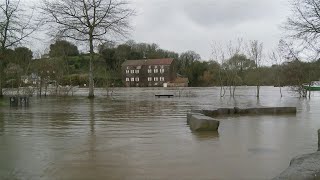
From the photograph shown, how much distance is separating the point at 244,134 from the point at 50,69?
2648cm

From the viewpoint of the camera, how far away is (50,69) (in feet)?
108

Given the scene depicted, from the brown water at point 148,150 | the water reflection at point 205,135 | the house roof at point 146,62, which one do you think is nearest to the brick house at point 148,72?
the house roof at point 146,62

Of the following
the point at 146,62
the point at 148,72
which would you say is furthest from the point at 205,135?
the point at 148,72

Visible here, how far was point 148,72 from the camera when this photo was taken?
111 m

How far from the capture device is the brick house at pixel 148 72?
102 m

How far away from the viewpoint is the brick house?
101938 mm

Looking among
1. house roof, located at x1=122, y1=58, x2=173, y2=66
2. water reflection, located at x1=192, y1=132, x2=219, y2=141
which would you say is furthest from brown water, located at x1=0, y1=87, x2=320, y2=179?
house roof, located at x1=122, y1=58, x2=173, y2=66

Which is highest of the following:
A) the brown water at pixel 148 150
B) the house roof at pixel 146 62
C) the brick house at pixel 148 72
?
the house roof at pixel 146 62

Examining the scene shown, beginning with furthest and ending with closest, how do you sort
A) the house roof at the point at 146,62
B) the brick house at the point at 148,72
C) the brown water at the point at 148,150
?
the house roof at the point at 146,62 → the brick house at the point at 148,72 → the brown water at the point at 148,150

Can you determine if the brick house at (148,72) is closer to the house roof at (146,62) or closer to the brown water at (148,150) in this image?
the house roof at (146,62)

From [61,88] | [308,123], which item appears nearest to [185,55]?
[61,88]

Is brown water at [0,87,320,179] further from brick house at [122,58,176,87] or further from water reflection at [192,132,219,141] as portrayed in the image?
brick house at [122,58,176,87]

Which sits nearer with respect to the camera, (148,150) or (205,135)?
(148,150)

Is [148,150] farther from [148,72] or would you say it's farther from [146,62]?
[148,72]
